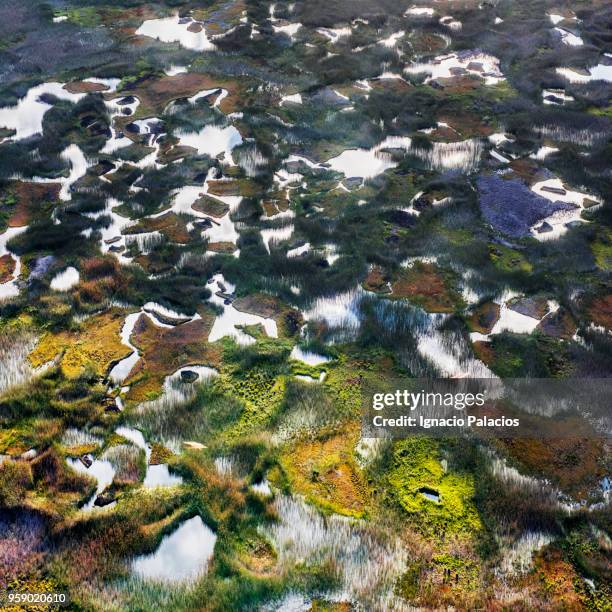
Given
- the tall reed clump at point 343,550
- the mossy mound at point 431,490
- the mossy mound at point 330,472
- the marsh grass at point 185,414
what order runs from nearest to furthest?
the tall reed clump at point 343,550, the mossy mound at point 431,490, the mossy mound at point 330,472, the marsh grass at point 185,414

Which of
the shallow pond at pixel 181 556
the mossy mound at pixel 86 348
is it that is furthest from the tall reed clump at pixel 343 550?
the mossy mound at pixel 86 348

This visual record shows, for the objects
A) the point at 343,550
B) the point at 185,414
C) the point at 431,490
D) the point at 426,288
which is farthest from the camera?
the point at 426,288

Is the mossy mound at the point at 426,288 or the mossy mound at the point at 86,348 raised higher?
the mossy mound at the point at 86,348

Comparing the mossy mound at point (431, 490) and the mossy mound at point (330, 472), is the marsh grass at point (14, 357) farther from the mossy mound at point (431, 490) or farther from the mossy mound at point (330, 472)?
the mossy mound at point (431, 490)

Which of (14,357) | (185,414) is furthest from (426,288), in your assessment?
(14,357)

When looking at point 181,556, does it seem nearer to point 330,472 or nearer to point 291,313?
point 330,472

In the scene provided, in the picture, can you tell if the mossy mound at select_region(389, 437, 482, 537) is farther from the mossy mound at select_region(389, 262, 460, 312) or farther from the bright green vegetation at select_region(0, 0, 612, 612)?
the mossy mound at select_region(389, 262, 460, 312)

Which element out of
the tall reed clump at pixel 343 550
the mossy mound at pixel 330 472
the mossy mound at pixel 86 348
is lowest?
the tall reed clump at pixel 343 550

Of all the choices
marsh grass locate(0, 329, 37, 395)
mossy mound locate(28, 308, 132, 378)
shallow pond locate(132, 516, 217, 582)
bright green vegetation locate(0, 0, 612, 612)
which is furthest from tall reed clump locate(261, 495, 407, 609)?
marsh grass locate(0, 329, 37, 395)

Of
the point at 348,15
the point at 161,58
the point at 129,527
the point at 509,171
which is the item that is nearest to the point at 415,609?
the point at 129,527

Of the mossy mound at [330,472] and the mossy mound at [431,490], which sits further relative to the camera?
the mossy mound at [330,472]

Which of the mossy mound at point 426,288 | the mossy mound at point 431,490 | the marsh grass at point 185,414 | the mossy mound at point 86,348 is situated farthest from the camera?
the mossy mound at point 426,288
